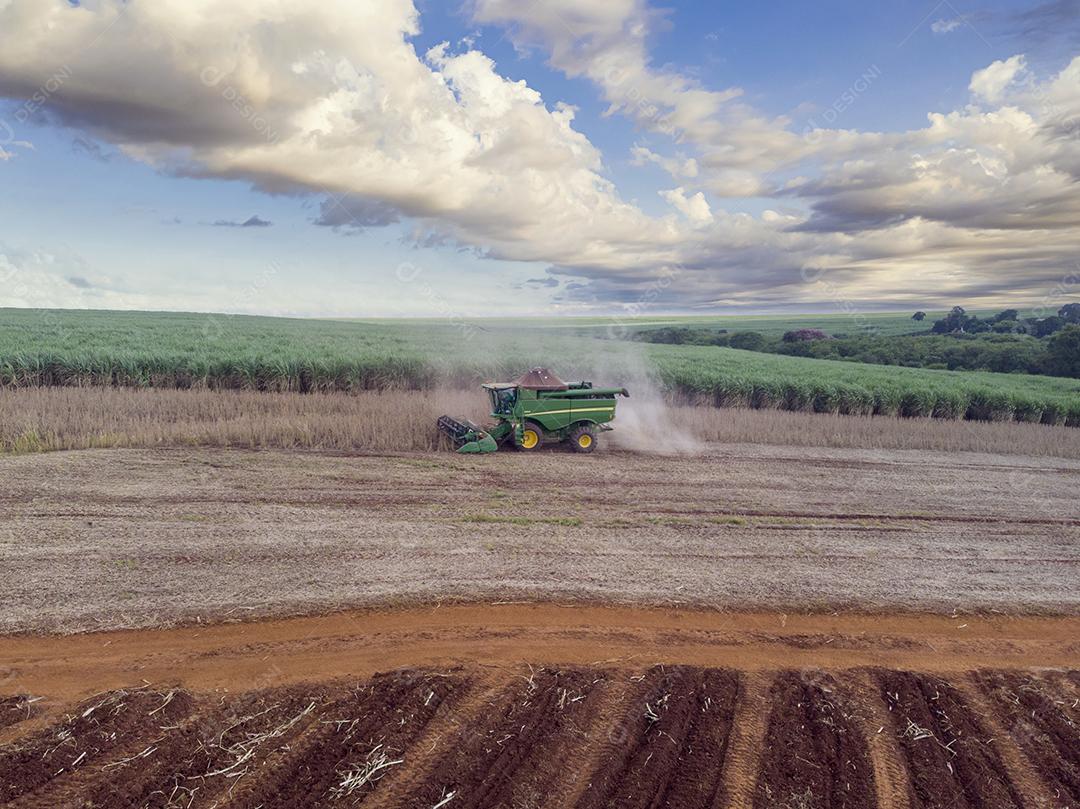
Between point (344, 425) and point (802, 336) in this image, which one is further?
point (802, 336)

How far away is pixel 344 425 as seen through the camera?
42.2 feet

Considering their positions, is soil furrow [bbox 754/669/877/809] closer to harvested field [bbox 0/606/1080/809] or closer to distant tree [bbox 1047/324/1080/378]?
harvested field [bbox 0/606/1080/809]

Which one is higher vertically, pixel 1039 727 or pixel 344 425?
pixel 344 425

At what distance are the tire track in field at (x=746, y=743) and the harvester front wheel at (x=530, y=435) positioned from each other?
25.2 ft

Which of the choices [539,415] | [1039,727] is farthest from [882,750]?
[539,415]

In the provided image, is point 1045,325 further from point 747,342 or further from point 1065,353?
point 747,342

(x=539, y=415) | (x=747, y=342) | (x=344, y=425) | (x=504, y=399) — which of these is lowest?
(x=344, y=425)

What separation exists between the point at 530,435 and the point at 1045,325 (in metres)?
67.0

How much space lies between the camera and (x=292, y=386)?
18938 mm

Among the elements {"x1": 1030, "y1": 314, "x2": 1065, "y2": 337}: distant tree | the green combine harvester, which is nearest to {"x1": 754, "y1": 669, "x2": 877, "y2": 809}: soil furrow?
the green combine harvester

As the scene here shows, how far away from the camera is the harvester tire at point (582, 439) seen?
1272cm

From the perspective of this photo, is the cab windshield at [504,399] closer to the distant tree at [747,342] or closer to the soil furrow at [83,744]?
the soil furrow at [83,744]

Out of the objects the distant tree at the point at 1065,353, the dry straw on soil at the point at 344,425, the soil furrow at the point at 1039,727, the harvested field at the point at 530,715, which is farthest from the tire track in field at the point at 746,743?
the distant tree at the point at 1065,353

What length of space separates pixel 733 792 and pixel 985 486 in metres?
10.4
